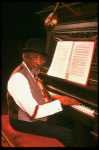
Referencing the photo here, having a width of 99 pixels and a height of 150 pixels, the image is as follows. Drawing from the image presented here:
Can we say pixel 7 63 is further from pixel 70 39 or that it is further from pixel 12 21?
pixel 70 39

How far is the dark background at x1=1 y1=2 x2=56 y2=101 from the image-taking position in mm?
3172

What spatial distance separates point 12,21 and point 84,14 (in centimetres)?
195

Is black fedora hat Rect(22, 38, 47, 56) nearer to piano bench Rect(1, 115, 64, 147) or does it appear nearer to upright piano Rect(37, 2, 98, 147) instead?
upright piano Rect(37, 2, 98, 147)

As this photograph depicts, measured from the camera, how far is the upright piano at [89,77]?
1668mm

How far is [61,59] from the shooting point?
6.81ft

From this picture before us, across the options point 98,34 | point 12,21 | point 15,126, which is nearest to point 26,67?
point 15,126

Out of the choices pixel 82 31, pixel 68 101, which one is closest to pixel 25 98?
pixel 68 101

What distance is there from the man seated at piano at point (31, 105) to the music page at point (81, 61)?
331 mm

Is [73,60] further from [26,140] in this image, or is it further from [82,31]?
[26,140]

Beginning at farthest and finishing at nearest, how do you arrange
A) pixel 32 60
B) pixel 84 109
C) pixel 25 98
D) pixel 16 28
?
pixel 16 28 → pixel 32 60 → pixel 84 109 → pixel 25 98

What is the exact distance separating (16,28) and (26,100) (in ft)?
7.77

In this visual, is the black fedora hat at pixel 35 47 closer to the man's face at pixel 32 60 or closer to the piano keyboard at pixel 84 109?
the man's face at pixel 32 60

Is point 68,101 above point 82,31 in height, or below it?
below

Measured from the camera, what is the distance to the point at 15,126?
1.75 metres
